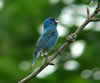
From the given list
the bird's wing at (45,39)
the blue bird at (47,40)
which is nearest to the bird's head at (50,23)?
the blue bird at (47,40)


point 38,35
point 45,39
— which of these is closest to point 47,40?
point 45,39

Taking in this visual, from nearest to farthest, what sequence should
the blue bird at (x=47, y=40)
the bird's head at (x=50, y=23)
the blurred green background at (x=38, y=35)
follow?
the blue bird at (x=47, y=40)
the bird's head at (x=50, y=23)
the blurred green background at (x=38, y=35)

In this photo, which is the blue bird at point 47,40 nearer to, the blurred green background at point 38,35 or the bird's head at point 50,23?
the bird's head at point 50,23

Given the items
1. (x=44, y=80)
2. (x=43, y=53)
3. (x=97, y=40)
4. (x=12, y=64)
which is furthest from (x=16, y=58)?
(x=43, y=53)

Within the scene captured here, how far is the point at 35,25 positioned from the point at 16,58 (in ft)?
3.46

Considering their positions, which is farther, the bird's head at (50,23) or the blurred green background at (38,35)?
the blurred green background at (38,35)

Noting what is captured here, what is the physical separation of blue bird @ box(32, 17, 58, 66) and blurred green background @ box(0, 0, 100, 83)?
1837 millimetres

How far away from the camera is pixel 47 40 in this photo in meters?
4.48

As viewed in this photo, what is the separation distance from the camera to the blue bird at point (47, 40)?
4270 millimetres

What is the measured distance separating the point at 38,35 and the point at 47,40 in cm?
398

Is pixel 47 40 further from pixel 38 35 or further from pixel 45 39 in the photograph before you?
pixel 38 35

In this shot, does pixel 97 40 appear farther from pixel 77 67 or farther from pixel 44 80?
pixel 44 80

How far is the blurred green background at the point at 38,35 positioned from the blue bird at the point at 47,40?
1837 millimetres

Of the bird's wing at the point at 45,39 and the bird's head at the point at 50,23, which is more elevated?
the bird's head at the point at 50,23
